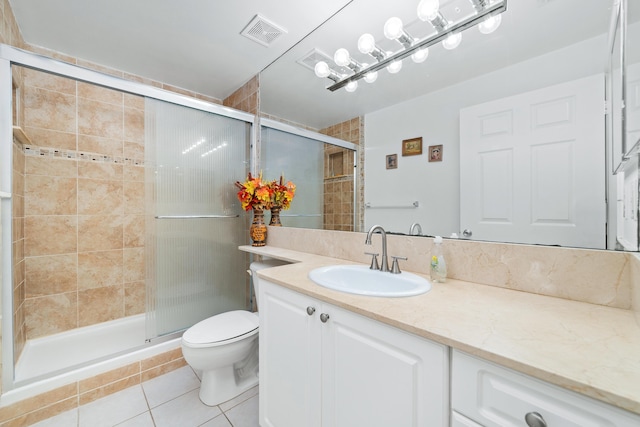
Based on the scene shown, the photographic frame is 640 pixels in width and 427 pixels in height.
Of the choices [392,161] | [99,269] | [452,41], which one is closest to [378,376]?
[392,161]

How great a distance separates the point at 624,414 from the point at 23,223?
3.08m

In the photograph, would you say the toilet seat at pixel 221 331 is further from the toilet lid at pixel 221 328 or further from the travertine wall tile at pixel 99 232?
the travertine wall tile at pixel 99 232

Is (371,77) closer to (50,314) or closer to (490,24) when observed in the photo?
(490,24)

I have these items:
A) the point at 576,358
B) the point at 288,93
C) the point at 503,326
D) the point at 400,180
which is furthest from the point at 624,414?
the point at 288,93

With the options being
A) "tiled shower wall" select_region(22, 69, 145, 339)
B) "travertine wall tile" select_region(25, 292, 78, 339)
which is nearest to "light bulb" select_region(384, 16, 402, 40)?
"tiled shower wall" select_region(22, 69, 145, 339)

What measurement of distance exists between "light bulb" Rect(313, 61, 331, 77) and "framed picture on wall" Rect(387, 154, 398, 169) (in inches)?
32.0

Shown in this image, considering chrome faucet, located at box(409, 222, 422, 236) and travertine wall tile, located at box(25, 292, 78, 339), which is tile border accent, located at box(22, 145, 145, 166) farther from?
chrome faucet, located at box(409, 222, 422, 236)

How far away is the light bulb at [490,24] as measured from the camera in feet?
3.43

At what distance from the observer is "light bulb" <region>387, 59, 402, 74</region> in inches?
53.6

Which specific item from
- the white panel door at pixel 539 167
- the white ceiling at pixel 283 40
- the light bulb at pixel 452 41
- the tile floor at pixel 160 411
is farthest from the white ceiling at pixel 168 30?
the tile floor at pixel 160 411

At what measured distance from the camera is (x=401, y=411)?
0.68 meters

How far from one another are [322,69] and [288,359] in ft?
5.84

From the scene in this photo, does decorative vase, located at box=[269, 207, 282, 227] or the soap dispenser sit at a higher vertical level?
decorative vase, located at box=[269, 207, 282, 227]

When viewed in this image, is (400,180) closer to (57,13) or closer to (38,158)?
(57,13)
